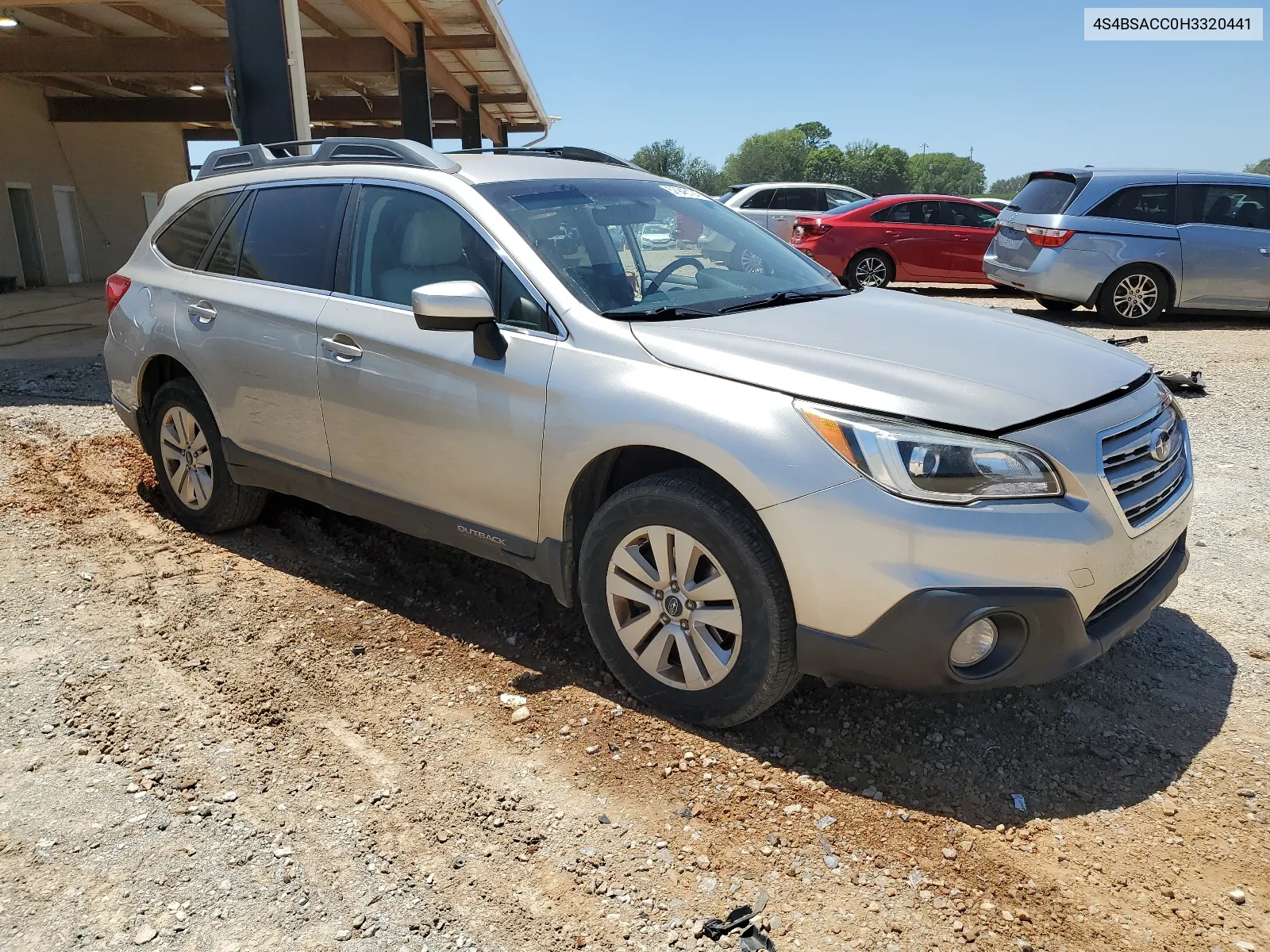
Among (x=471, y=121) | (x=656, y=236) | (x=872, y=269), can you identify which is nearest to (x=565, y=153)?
(x=656, y=236)

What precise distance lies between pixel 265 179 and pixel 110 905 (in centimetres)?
323

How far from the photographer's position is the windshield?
343 cm

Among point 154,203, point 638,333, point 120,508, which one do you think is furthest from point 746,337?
point 154,203

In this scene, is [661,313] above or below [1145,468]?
above

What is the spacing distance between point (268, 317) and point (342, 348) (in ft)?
1.82

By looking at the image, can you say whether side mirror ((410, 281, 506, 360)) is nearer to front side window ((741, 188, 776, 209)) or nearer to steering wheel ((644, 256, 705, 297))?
steering wheel ((644, 256, 705, 297))

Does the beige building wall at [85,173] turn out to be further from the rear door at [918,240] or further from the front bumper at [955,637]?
the front bumper at [955,637]

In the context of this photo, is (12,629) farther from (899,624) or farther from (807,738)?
(899,624)

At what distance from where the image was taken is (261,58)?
8.12 metres

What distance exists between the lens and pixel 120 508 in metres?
5.41

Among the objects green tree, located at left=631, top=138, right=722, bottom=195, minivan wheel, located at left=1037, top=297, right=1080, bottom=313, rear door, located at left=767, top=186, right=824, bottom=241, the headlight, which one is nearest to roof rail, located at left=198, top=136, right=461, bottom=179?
the headlight

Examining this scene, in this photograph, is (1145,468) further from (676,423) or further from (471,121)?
(471,121)

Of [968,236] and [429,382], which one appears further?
[968,236]

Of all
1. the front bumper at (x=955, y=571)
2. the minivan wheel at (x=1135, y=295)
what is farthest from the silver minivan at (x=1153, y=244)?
the front bumper at (x=955, y=571)
